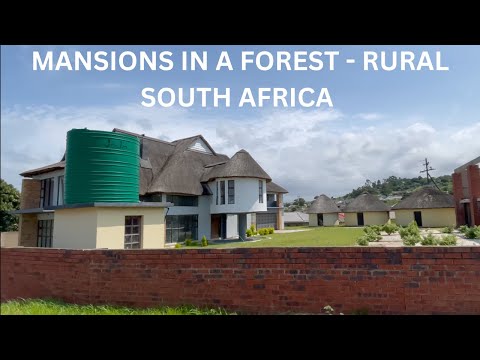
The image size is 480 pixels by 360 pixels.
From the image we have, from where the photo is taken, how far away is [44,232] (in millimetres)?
13828

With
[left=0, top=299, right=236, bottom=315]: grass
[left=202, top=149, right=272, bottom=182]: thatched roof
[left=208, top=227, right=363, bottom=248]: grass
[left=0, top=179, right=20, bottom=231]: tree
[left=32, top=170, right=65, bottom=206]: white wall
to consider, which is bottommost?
[left=208, top=227, right=363, bottom=248]: grass

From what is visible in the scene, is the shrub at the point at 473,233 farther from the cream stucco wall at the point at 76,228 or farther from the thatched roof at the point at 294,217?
the thatched roof at the point at 294,217

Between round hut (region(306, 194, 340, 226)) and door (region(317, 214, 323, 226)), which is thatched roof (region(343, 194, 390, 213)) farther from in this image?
door (region(317, 214, 323, 226))

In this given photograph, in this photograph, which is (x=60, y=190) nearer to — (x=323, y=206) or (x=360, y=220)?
(x=323, y=206)

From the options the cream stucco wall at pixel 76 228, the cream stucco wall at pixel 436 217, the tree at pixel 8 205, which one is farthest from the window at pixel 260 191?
the cream stucco wall at pixel 436 217

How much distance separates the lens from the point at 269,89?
6.19 meters

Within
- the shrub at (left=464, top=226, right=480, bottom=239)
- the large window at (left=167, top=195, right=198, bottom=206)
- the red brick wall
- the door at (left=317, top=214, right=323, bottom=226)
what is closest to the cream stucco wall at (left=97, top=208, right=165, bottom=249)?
the red brick wall

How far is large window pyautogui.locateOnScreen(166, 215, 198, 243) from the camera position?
65.2 ft

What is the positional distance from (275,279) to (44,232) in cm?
1292

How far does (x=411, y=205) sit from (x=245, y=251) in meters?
32.1

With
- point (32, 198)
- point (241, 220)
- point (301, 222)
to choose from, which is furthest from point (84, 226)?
point (301, 222)

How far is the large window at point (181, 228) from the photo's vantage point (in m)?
19.9

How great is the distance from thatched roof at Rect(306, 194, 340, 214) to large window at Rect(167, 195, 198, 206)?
2329 centimetres
